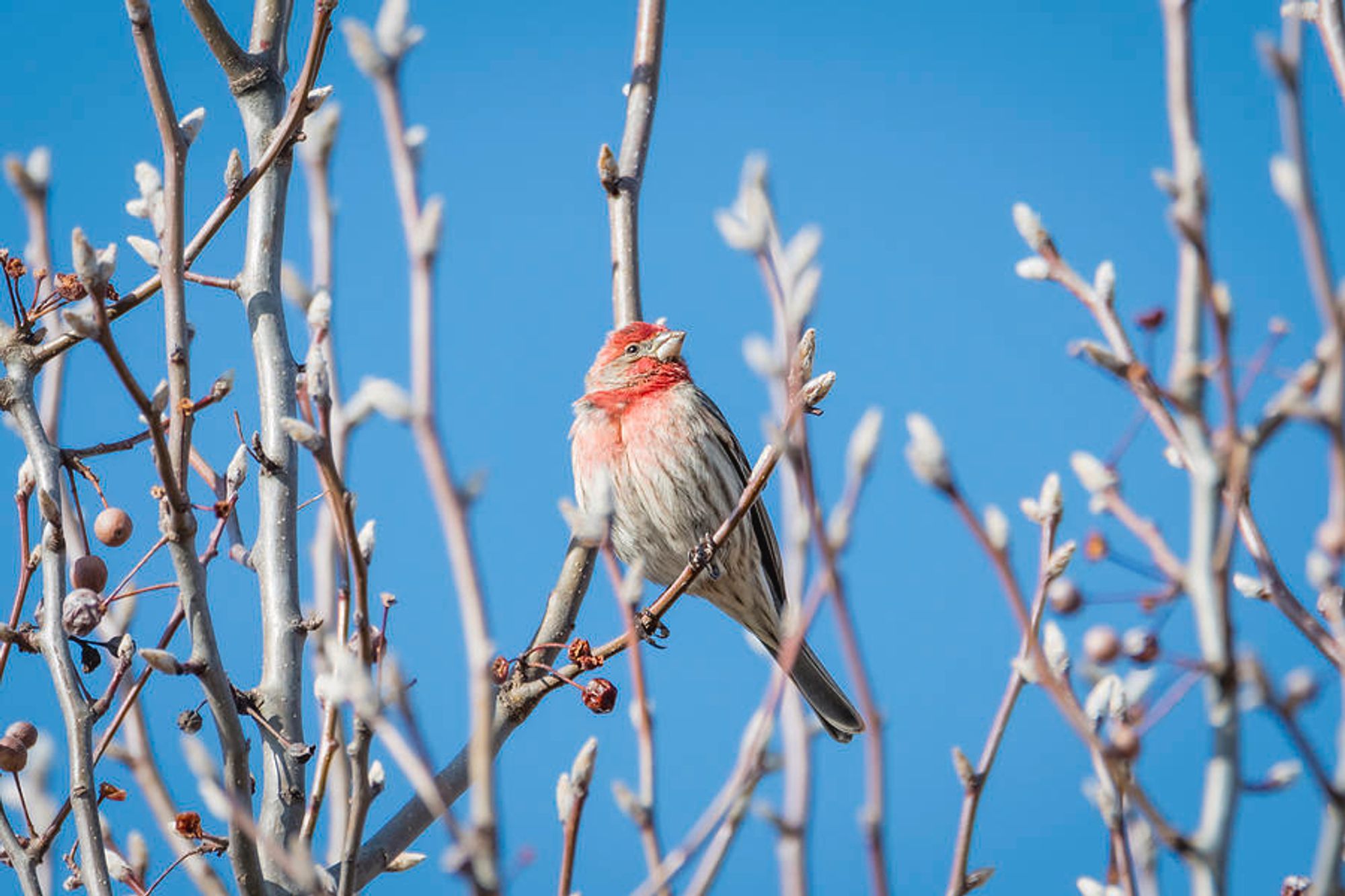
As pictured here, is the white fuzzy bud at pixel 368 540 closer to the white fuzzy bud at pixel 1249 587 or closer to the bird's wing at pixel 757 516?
the white fuzzy bud at pixel 1249 587

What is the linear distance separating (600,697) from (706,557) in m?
1.17

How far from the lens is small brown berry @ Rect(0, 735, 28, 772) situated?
155 inches

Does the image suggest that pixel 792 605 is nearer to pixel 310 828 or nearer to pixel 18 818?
pixel 310 828

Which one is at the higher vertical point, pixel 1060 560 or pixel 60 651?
pixel 60 651

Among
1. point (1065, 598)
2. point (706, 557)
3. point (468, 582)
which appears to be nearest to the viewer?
point (468, 582)

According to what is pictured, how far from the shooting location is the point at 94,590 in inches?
161

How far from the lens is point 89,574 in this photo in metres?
4.08

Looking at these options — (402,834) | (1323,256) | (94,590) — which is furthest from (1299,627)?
(94,590)

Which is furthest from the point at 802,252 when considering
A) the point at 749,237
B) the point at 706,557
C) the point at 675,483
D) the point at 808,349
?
the point at 675,483

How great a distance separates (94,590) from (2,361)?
752mm

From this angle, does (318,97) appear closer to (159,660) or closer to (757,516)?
(159,660)

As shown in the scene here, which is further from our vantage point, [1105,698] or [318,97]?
[318,97]

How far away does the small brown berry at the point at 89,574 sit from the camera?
13.4ft

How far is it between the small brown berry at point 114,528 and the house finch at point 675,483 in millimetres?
3606
